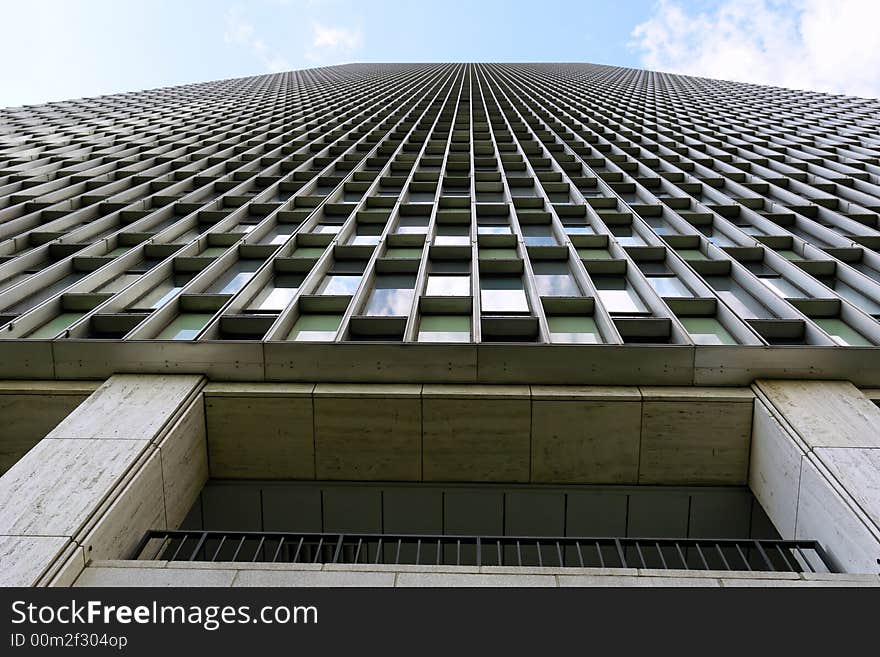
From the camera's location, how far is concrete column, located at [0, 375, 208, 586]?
759cm

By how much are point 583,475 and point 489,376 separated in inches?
110

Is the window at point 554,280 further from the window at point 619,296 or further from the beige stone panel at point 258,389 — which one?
the beige stone panel at point 258,389

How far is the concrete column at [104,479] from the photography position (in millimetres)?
7594

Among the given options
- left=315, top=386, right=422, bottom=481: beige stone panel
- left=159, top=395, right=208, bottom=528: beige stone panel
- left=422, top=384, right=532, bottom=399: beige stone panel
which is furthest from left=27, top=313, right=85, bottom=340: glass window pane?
left=422, top=384, right=532, bottom=399: beige stone panel

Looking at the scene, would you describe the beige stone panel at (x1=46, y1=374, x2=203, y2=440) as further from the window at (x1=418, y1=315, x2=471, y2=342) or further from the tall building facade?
the window at (x1=418, y1=315, x2=471, y2=342)

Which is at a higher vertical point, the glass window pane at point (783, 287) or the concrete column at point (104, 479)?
the glass window pane at point (783, 287)

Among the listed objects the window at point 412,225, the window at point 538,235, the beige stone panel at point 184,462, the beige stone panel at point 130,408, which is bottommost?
the beige stone panel at point 184,462

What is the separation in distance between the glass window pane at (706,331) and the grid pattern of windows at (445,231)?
0.05 metres

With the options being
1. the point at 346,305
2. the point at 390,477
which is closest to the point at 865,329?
the point at 390,477

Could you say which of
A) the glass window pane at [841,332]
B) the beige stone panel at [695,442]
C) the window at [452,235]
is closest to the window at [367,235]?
A: the window at [452,235]

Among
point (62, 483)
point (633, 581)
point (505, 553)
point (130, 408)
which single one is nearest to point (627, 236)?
point (505, 553)

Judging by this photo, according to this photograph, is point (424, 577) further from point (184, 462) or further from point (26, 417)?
point (26, 417)

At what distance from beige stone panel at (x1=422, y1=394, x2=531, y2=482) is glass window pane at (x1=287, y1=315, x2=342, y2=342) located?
3751mm

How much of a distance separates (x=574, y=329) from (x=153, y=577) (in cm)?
1028
